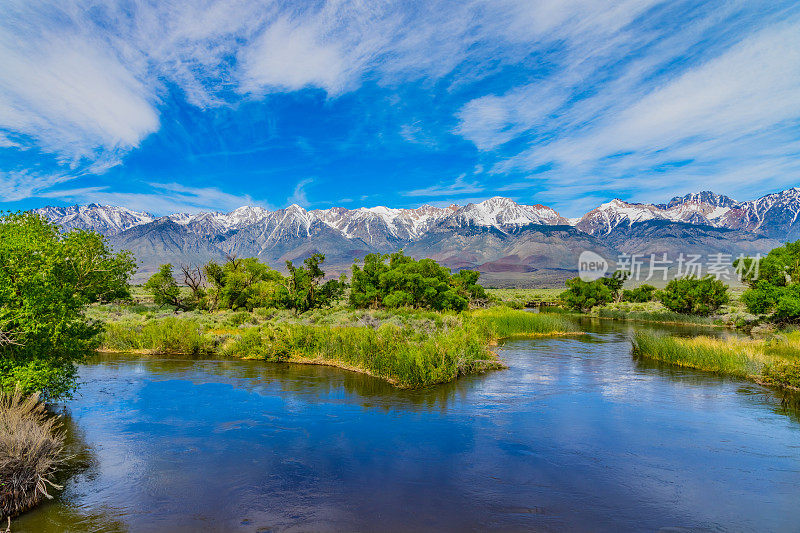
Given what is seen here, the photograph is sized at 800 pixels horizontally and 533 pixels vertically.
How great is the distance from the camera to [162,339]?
28.9 metres

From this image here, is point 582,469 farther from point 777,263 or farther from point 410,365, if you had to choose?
point 777,263

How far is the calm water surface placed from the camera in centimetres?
945

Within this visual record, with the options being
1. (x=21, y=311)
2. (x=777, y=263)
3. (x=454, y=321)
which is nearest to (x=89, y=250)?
(x=21, y=311)

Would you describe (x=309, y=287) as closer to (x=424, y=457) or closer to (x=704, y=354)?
(x=704, y=354)

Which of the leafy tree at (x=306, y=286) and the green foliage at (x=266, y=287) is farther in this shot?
the green foliage at (x=266, y=287)

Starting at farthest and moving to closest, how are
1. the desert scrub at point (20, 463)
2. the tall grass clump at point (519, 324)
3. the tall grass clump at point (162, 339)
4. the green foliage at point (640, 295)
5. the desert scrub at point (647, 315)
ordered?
the green foliage at point (640, 295) < the desert scrub at point (647, 315) < the tall grass clump at point (519, 324) < the tall grass clump at point (162, 339) < the desert scrub at point (20, 463)

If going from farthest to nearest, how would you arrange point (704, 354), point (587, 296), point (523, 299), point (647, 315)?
point (523, 299) → point (587, 296) → point (647, 315) → point (704, 354)

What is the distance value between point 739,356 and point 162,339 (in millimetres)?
35324

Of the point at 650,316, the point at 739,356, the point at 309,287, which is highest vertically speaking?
the point at 309,287

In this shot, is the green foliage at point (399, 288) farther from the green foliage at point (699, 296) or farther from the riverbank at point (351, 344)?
the green foliage at point (699, 296)

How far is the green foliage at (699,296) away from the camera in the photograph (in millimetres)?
59281

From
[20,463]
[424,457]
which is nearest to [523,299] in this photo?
[424,457]

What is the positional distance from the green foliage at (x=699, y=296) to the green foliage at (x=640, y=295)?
25406 millimetres

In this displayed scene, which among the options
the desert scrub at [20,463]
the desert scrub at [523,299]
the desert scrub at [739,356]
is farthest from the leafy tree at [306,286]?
the desert scrub at [523,299]
